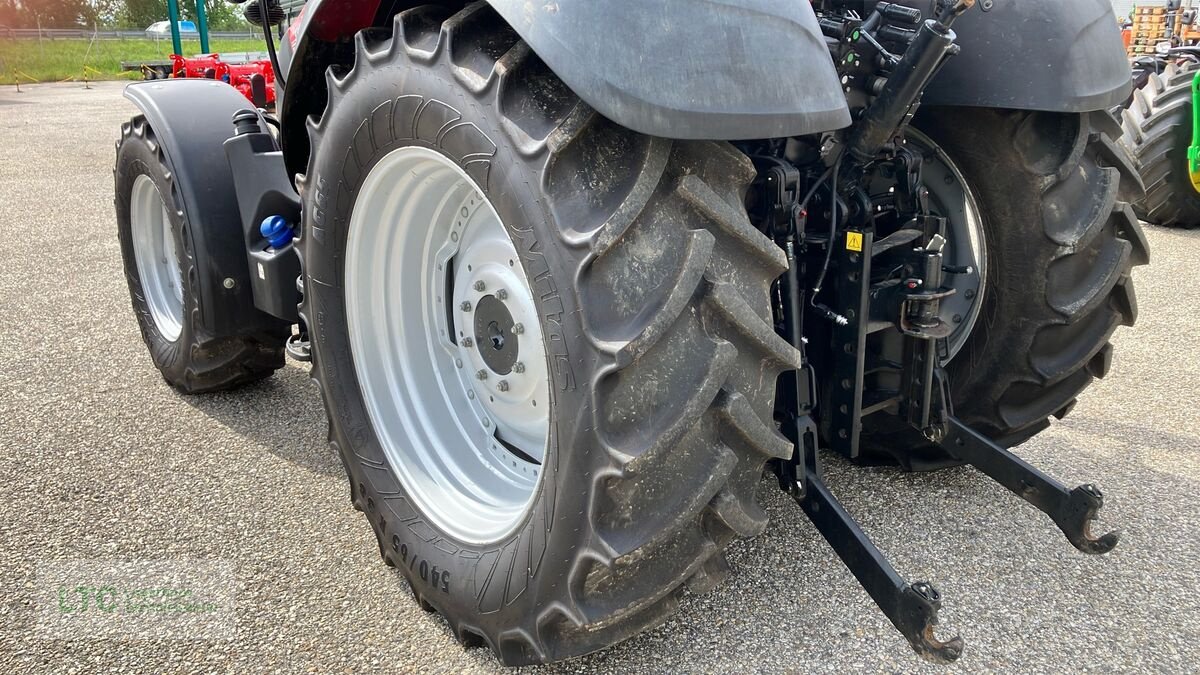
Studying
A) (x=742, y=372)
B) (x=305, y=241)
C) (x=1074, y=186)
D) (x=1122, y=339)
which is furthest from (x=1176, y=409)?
(x=305, y=241)

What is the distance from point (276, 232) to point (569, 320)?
5.55ft

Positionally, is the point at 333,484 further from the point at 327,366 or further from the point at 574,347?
the point at 574,347

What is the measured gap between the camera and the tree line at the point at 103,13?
42.4 meters

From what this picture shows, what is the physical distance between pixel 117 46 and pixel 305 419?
36463 mm

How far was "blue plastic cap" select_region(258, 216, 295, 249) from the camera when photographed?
2.89 metres

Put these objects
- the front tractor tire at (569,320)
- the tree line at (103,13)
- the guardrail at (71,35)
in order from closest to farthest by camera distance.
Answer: the front tractor tire at (569,320) < the guardrail at (71,35) < the tree line at (103,13)

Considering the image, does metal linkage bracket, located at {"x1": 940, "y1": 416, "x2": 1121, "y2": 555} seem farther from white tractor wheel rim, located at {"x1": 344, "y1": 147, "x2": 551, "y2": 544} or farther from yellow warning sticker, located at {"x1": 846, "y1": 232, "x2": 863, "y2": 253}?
white tractor wheel rim, located at {"x1": 344, "y1": 147, "x2": 551, "y2": 544}

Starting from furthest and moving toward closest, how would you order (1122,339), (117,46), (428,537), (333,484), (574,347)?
1. (117,46)
2. (1122,339)
3. (333,484)
4. (428,537)
5. (574,347)

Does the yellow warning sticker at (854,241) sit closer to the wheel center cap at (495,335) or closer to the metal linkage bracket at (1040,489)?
the metal linkage bracket at (1040,489)

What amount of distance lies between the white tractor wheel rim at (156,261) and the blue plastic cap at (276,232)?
1.05m

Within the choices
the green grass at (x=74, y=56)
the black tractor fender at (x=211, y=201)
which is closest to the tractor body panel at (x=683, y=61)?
the black tractor fender at (x=211, y=201)

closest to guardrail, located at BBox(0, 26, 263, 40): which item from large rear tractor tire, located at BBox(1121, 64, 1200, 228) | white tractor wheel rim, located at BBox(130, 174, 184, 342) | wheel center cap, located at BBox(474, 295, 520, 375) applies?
large rear tractor tire, located at BBox(1121, 64, 1200, 228)

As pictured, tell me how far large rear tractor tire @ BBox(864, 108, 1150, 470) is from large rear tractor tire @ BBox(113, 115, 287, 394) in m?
2.48

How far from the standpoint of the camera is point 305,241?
2312mm
